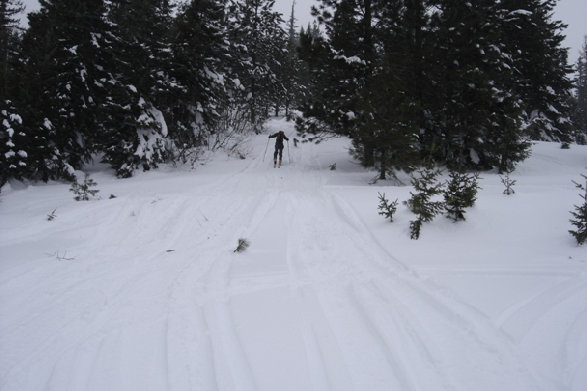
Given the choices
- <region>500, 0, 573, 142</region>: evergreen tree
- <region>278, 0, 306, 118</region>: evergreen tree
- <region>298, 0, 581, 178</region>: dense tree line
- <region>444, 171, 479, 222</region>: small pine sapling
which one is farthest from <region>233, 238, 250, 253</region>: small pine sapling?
<region>278, 0, 306, 118</region>: evergreen tree

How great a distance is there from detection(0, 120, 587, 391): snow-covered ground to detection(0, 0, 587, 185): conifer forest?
4.24 m

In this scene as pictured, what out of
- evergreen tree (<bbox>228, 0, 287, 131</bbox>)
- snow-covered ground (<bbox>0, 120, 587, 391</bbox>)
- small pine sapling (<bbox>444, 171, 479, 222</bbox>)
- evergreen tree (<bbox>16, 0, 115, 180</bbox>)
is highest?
evergreen tree (<bbox>228, 0, 287, 131</bbox>)

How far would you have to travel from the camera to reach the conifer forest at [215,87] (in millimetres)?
11172

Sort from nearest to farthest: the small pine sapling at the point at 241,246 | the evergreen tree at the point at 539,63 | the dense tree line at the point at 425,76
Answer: the small pine sapling at the point at 241,246
the dense tree line at the point at 425,76
the evergreen tree at the point at 539,63

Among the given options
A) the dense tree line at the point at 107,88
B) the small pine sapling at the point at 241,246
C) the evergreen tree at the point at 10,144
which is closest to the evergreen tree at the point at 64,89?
the dense tree line at the point at 107,88

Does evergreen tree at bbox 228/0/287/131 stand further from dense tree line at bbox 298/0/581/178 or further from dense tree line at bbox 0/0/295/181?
dense tree line at bbox 298/0/581/178

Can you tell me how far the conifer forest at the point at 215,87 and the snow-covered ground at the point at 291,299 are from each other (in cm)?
424

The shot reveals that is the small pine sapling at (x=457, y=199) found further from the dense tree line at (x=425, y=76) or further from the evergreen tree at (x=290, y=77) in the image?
the evergreen tree at (x=290, y=77)

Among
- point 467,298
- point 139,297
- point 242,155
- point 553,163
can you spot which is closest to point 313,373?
point 467,298

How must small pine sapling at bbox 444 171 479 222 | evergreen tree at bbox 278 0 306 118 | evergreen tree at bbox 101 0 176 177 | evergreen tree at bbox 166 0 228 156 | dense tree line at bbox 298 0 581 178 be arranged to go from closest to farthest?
small pine sapling at bbox 444 171 479 222 < dense tree line at bbox 298 0 581 178 < evergreen tree at bbox 101 0 176 177 < evergreen tree at bbox 166 0 228 156 < evergreen tree at bbox 278 0 306 118

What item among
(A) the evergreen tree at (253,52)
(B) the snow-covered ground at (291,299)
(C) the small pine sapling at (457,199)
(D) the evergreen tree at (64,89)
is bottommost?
(B) the snow-covered ground at (291,299)

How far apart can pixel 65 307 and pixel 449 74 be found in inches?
567

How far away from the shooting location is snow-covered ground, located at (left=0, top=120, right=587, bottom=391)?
9.81ft

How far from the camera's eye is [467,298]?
407cm
